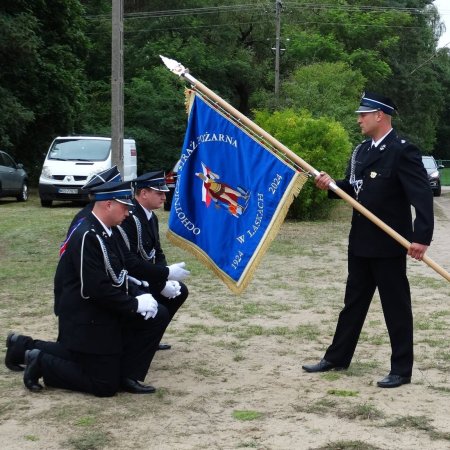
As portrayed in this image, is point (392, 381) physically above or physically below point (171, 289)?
below

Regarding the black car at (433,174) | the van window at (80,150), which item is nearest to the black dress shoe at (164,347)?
the van window at (80,150)

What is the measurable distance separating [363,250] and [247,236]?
0.90m

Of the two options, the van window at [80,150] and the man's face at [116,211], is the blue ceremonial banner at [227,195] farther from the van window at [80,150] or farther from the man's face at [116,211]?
the van window at [80,150]

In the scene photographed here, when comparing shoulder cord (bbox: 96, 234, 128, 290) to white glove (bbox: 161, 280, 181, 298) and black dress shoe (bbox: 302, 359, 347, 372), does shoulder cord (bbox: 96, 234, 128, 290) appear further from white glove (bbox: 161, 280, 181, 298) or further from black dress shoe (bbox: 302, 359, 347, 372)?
black dress shoe (bbox: 302, 359, 347, 372)

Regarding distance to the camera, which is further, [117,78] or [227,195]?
[117,78]

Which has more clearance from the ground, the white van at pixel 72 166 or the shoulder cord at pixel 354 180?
the shoulder cord at pixel 354 180

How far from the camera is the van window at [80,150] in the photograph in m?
24.3

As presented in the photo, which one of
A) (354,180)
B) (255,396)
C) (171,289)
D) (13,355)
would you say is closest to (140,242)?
(171,289)

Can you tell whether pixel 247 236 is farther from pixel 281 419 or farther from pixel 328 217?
pixel 328 217

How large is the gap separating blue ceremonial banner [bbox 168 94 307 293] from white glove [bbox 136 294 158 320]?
0.95m

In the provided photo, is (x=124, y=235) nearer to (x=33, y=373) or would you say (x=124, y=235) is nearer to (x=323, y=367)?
(x=33, y=373)

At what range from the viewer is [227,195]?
7.01m

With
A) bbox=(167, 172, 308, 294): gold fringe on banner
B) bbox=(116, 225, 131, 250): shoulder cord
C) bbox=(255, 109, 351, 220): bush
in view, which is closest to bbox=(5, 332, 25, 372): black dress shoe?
bbox=(116, 225, 131, 250): shoulder cord

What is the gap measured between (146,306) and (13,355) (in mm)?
1291
